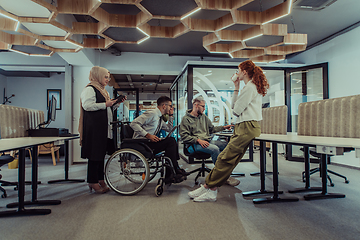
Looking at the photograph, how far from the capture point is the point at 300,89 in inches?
212

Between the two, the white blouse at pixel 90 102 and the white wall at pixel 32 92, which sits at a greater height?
the white wall at pixel 32 92

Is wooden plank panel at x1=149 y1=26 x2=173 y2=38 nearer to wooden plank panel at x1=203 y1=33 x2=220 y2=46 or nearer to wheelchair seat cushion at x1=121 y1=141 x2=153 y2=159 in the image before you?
wooden plank panel at x1=203 y1=33 x2=220 y2=46

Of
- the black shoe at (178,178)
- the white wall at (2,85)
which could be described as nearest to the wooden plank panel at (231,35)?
the black shoe at (178,178)

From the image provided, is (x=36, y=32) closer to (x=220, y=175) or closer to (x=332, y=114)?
(x=220, y=175)

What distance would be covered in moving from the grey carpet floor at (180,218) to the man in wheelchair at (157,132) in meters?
0.23

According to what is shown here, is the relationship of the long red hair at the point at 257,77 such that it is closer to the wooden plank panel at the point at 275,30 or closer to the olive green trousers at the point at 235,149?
the olive green trousers at the point at 235,149

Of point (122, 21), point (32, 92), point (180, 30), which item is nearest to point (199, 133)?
point (180, 30)

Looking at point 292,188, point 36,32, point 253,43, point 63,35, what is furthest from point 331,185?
point 36,32

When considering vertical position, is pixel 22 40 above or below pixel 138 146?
above

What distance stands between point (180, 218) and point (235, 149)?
0.79 m

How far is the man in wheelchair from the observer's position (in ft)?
8.46

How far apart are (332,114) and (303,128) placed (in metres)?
0.38

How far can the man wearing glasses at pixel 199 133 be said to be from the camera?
281 cm

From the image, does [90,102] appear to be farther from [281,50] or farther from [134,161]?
[281,50]
